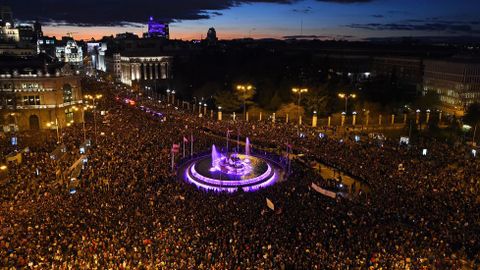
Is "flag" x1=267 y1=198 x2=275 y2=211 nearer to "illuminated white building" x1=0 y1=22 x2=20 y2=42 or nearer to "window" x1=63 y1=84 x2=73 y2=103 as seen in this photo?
"window" x1=63 y1=84 x2=73 y2=103

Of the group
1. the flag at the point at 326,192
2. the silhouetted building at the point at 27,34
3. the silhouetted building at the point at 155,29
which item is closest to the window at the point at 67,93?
the flag at the point at 326,192

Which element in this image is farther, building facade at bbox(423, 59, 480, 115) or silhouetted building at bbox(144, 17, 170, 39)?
silhouetted building at bbox(144, 17, 170, 39)

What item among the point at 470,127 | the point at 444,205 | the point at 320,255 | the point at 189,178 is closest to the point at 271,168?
the point at 189,178

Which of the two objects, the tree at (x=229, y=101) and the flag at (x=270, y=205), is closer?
the flag at (x=270, y=205)

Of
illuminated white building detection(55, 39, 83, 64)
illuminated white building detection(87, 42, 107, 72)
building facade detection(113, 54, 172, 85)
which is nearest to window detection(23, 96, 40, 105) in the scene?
building facade detection(113, 54, 172, 85)

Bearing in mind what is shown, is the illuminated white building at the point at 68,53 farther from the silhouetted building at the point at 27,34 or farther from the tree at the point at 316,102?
the tree at the point at 316,102
